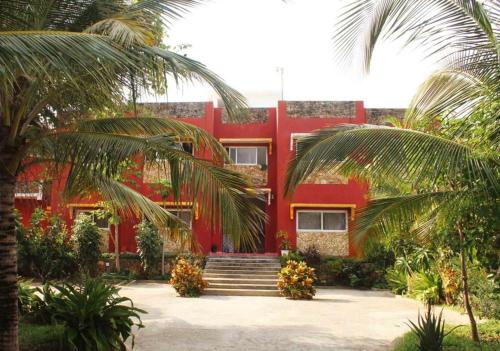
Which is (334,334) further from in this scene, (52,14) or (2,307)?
(52,14)

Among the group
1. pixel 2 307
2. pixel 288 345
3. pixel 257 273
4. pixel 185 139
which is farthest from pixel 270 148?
pixel 2 307

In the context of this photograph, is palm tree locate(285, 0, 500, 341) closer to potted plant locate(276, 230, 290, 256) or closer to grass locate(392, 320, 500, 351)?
grass locate(392, 320, 500, 351)

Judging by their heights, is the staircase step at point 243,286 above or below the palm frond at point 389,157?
below

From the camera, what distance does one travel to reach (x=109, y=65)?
3.83m

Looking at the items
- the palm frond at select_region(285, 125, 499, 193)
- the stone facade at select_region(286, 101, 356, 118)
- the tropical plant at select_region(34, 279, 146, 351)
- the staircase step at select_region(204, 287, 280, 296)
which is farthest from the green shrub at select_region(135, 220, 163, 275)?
the palm frond at select_region(285, 125, 499, 193)

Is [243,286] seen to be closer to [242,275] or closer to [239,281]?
[239,281]

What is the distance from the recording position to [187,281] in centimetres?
1437

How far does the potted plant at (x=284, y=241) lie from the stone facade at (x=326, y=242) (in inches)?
21.4

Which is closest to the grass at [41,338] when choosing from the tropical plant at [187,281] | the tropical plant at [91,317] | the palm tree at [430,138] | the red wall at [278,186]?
the tropical plant at [91,317]

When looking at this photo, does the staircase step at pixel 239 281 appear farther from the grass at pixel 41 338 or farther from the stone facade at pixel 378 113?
the grass at pixel 41 338

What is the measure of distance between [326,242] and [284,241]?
1.74 metres

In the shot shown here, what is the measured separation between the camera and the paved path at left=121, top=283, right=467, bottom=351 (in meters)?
8.14

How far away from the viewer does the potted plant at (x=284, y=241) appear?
61.7 feet

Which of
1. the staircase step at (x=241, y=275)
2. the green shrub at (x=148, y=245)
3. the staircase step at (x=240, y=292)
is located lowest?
the staircase step at (x=240, y=292)
